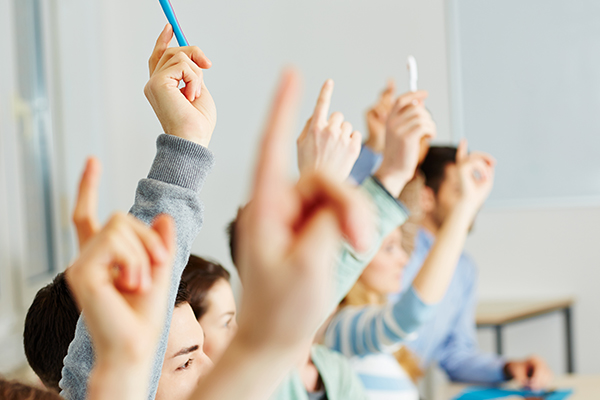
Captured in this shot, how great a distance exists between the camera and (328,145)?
67 centimetres

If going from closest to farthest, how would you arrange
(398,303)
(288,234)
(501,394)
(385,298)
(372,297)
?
(288,234) < (398,303) < (501,394) < (372,297) < (385,298)

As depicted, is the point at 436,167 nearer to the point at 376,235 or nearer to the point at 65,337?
the point at 376,235

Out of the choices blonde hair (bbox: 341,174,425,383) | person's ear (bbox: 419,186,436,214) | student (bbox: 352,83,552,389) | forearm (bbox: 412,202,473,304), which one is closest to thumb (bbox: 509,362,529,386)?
student (bbox: 352,83,552,389)

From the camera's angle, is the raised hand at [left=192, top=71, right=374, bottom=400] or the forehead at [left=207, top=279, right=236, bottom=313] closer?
the raised hand at [left=192, top=71, right=374, bottom=400]

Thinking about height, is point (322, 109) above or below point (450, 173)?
above

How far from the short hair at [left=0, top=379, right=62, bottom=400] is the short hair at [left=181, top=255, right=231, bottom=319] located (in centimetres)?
44

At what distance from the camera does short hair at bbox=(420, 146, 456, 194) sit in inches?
79.3

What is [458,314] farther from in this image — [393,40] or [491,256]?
[393,40]

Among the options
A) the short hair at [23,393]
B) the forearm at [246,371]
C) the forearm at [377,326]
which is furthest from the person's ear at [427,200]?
the forearm at [246,371]

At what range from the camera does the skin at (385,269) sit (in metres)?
1.43

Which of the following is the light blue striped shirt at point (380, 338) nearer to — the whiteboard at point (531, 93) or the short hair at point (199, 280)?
the short hair at point (199, 280)

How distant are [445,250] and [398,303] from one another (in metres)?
0.15

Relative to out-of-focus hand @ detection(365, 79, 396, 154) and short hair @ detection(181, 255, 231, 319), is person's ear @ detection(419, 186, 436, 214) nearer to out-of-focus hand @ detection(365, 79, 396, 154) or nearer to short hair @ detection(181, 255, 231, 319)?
out-of-focus hand @ detection(365, 79, 396, 154)

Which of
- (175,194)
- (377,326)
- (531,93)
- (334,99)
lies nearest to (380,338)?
(377,326)
